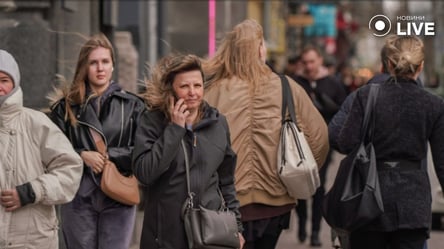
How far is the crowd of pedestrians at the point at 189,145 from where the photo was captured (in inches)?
232

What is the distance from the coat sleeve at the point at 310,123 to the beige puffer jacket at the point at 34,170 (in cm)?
192

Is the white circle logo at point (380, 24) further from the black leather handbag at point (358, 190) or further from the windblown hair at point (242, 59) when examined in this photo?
the black leather handbag at point (358, 190)

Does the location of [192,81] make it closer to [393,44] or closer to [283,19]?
[393,44]

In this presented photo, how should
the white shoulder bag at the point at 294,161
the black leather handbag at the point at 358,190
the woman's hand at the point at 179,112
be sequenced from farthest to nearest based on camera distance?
1. the white shoulder bag at the point at 294,161
2. the black leather handbag at the point at 358,190
3. the woman's hand at the point at 179,112

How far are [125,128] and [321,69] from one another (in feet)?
18.4

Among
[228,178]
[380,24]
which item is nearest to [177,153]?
[228,178]

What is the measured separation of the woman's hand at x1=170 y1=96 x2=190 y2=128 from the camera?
19.2 ft

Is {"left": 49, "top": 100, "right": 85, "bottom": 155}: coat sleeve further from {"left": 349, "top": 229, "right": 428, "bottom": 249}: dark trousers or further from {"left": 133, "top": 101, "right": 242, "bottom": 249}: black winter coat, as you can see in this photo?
{"left": 349, "top": 229, "right": 428, "bottom": 249}: dark trousers

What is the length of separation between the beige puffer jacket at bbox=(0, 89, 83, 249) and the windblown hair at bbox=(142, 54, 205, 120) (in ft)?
1.71

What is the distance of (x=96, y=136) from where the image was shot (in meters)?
7.01

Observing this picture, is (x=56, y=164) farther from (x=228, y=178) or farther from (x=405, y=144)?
(x=405, y=144)

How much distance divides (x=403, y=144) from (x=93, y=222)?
194 cm

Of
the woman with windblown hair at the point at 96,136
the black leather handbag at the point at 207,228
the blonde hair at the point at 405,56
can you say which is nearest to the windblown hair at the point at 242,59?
the woman with windblown hair at the point at 96,136

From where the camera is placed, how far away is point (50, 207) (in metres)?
6.04
